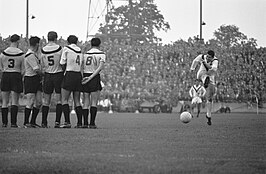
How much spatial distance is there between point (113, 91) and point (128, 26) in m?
37.3

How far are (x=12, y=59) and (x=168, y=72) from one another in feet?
121

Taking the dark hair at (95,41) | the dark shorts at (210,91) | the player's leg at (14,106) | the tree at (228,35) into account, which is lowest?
the player's leg at (14,106)

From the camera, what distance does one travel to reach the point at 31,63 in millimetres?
17547

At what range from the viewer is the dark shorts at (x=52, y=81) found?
17.7 m

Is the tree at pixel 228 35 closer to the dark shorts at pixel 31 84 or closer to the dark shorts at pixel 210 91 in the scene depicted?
the dark shorts at pixel 210 91

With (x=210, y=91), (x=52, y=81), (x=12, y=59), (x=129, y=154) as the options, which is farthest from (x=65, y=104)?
Answer: (x=129, y=154)

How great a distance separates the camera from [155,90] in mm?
52812

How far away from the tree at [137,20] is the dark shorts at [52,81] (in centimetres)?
6760

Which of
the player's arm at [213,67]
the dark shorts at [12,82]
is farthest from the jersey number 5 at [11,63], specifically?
the player's arm at [213,67]

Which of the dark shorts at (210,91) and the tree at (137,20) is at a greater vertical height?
the tree at (137,20)

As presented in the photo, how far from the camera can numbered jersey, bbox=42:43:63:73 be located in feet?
57.6

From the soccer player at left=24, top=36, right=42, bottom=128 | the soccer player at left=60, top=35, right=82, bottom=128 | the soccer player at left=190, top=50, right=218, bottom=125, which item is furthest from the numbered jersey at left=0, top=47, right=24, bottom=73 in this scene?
the soccer player at left=190, top=50, right=218, bottom=125

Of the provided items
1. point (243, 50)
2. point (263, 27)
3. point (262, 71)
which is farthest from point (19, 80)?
point (243, 50)

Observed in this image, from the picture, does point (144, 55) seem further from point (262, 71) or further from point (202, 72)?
point (202, 72)
